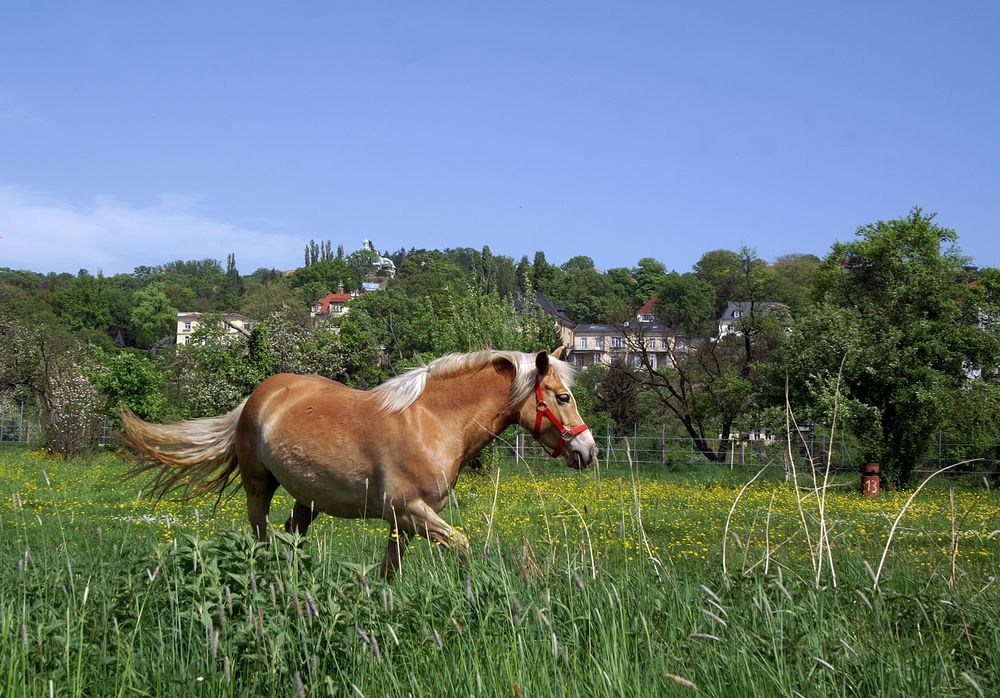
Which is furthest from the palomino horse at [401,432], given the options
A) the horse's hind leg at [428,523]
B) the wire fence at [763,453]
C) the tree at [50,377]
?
the tree at [50,377]

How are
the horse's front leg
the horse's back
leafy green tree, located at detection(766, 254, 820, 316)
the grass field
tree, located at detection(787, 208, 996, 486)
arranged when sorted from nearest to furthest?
the grass field < the horse's front leg < the horse's back < tree, located at detection(787, 208, 996, 486) < leafy green tree, located at detection(766, 254, 820, 316)

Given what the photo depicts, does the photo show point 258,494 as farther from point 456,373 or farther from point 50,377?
point 50,377

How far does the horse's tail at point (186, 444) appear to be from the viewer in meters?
7.82

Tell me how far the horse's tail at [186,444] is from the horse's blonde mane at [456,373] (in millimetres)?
1744

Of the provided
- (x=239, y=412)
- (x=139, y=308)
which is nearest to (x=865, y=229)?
(x=239, y=412)

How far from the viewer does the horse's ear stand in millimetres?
6764

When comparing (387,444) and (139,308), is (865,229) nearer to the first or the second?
(387,444)

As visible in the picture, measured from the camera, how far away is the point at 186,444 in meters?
7.88

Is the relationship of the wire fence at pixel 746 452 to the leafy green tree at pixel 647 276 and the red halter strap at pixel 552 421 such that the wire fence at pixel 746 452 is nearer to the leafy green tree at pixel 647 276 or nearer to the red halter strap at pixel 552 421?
the red halter strap at pixel 552 421

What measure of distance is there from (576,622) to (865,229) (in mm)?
48345

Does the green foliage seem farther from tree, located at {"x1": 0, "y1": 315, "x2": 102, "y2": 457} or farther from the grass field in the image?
the grass field

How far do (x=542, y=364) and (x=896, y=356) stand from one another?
18.5m

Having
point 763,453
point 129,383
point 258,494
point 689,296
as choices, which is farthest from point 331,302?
point 258,494

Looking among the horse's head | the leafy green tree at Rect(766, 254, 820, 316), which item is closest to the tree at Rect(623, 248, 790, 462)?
the horse's head
